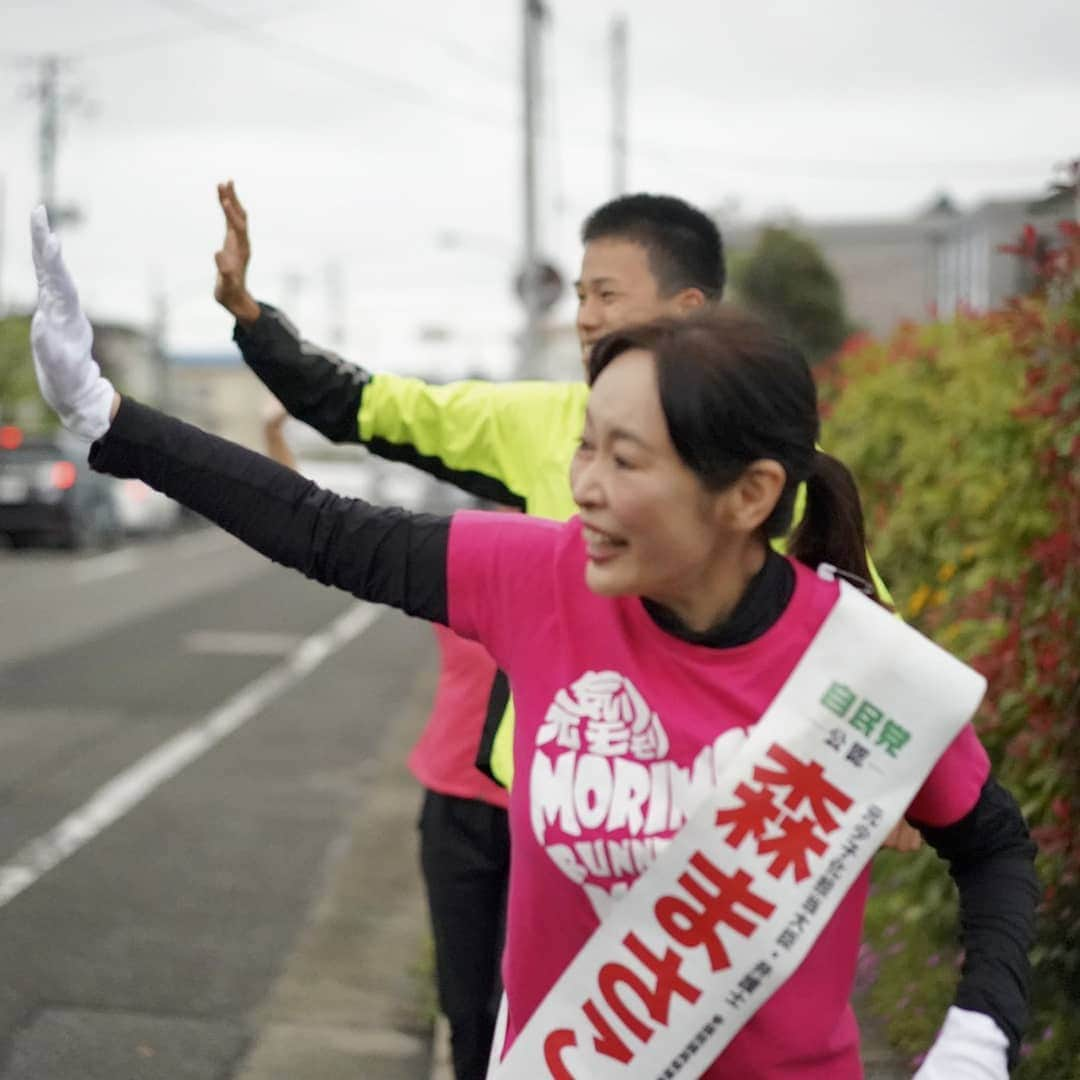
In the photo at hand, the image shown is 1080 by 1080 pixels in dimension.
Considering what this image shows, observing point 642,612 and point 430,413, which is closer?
point 642,612

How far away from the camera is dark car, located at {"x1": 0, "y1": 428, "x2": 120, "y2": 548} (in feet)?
83.2

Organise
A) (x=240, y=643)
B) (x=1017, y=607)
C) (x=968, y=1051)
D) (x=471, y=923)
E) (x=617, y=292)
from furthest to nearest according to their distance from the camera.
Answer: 1. (x=240, y=643)
2. (x=1017, y=607)
3. (x=471, y=923)
4. (x=617, y=292)
5. (x=968, y=1051)

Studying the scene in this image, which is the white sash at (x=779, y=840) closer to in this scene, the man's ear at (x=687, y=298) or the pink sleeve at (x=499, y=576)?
the pink sleeve at (x=499, y=576)

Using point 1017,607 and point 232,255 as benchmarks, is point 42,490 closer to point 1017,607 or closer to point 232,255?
point 1017,607

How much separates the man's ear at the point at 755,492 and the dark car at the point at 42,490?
2444 cm

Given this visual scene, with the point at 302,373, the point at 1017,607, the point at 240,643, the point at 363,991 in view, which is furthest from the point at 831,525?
the point at 240,643

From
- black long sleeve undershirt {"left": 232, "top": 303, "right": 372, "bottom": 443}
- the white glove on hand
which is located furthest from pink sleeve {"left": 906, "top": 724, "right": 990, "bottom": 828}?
black long sleeve undershirt {"left": 232, "top": 303, "right": 372, "bottom": 443}

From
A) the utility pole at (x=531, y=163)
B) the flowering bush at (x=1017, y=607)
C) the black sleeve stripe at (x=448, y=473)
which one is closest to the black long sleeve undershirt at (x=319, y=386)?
the black sleeve stripe at (x=448, y=473)

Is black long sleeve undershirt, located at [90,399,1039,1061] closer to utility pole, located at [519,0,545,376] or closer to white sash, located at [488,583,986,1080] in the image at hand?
white sash, located at [488,583,986,1080]

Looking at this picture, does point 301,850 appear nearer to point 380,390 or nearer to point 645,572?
point 380,390

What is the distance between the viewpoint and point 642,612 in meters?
1.91

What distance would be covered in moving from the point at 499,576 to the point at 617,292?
1.13 metres

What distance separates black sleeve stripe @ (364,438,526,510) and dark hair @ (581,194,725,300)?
44 centimetres

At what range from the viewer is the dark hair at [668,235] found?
304 cm
